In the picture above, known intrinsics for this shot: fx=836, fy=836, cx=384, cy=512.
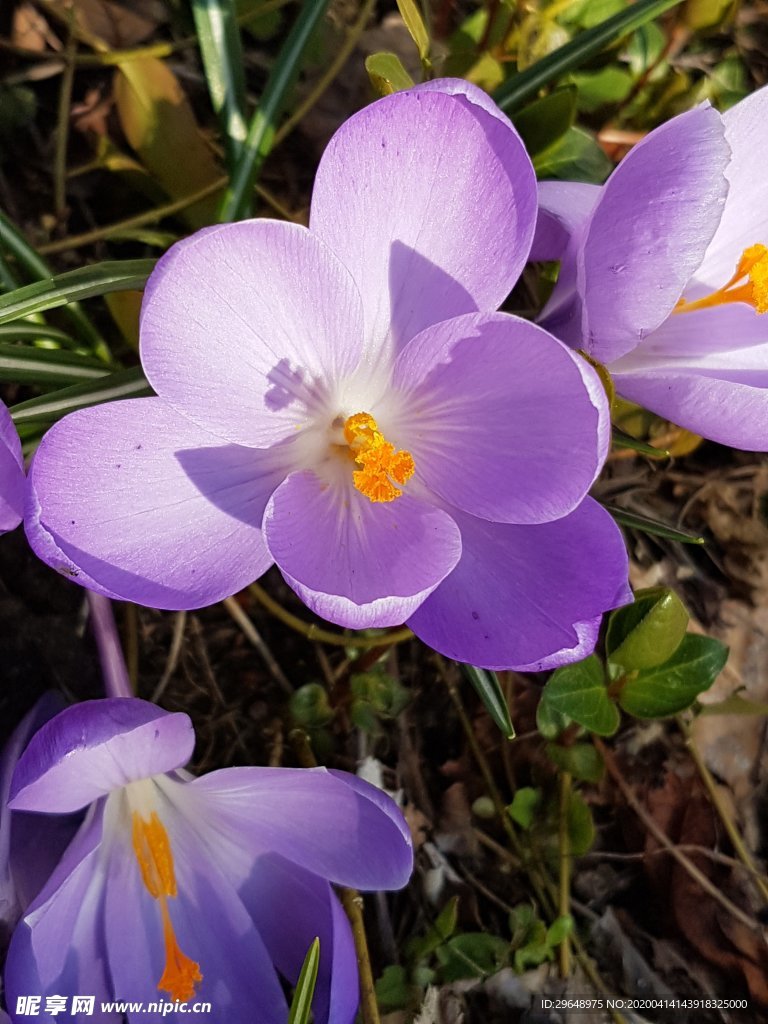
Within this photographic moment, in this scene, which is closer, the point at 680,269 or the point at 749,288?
the point at 680,269

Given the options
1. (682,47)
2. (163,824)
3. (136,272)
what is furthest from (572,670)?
(682,47)

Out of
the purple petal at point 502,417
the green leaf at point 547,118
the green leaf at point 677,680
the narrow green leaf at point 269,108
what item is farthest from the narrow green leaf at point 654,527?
the narrow green leaf at point 269,108

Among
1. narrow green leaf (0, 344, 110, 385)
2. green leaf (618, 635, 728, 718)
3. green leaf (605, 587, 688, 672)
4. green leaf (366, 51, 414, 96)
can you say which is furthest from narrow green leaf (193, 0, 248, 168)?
green leaf (618, 635, 728, 718)

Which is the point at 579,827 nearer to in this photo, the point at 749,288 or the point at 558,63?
the point at 749,288

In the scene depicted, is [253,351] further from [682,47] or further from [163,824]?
[682,47]

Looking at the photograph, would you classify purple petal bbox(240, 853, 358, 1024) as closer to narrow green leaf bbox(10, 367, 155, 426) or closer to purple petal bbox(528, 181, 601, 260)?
narrow green leaf bbox(10, 367, 155, 426)

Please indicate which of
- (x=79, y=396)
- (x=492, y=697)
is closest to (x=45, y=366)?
(x=79, y=396)
